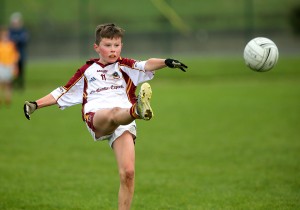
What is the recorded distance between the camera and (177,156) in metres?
11.4

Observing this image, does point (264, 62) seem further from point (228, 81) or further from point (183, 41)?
point (183, 41)

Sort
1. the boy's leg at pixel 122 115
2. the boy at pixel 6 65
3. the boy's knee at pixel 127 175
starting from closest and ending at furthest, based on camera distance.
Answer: the boy's leg at pixel 122 115 → the boy's knee at pixel 127 175 → the boy at pixel 6 65

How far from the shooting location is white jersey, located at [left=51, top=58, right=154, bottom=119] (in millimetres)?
6520

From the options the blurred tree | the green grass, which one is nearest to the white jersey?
the green grass

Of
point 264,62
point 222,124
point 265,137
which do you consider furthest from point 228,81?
point 264,62

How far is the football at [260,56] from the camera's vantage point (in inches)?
272

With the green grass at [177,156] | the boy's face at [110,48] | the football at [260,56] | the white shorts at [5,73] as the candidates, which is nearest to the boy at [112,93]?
the boy's face at [110,48]

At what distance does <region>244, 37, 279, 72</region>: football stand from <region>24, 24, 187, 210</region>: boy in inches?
49.0

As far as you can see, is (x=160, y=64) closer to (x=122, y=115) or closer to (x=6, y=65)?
(x=122, y=115)

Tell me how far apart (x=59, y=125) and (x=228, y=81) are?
35.6 feet

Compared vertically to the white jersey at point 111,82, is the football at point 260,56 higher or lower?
higher

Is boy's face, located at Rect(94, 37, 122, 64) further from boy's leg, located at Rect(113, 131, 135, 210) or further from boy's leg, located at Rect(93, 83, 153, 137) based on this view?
boy's leg, located at Rect(113, 131, 135, 210)

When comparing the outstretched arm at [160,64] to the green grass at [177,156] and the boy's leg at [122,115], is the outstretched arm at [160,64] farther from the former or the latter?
→ the green grass at [177,156]

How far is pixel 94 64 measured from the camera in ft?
21.9
